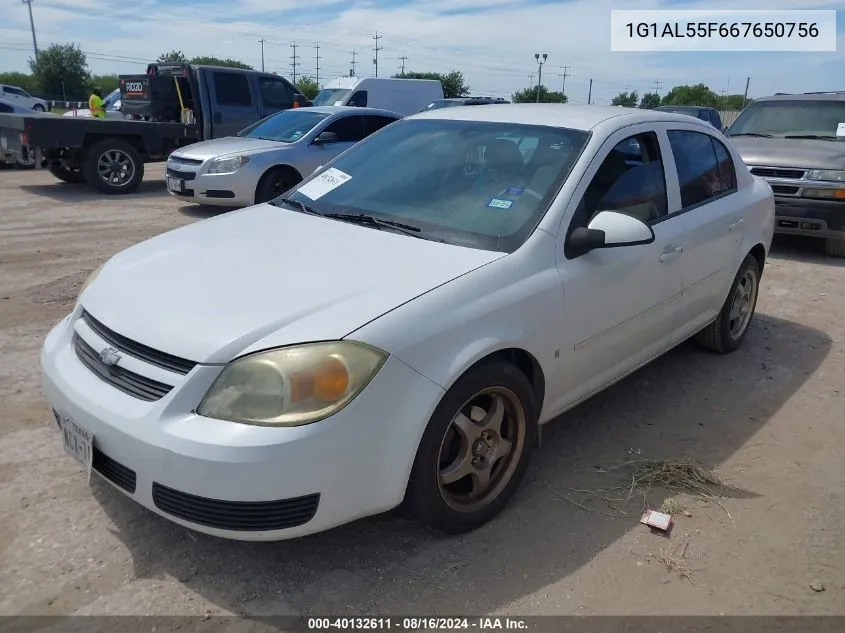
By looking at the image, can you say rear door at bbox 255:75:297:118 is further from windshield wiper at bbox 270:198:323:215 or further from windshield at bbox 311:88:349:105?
windshield wiper at bbox 270:198:323:215

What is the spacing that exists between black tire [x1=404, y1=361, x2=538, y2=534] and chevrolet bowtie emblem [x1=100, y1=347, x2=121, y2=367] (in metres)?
1.12

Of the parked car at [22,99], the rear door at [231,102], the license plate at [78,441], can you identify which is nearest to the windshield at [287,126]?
the rear door at [231,102]

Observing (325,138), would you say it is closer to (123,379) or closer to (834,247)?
(834,247)

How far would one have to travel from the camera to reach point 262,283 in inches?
105

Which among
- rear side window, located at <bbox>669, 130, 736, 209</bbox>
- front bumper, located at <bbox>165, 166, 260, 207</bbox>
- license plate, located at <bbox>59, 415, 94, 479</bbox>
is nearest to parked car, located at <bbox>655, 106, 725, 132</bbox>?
front bumper, located at <bbox>165, 166, 260, 207</bbox>

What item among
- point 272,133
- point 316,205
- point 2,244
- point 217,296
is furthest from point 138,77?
point 217,296

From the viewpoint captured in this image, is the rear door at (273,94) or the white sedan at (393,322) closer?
the white sedan at (393,322)

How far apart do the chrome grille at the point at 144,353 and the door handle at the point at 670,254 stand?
2446 millimetres

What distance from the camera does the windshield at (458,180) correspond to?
310 centimetres

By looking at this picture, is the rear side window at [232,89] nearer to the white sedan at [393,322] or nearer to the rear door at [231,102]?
the rear door at [231,102]

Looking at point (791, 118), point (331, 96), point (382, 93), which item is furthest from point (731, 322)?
point (331, 96)

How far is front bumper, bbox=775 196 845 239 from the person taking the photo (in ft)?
25.5

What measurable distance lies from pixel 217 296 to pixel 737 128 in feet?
29.7

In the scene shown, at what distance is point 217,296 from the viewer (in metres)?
2.59
